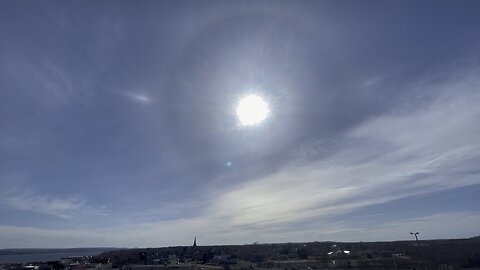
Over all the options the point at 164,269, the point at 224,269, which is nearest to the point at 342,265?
the point at 224,269

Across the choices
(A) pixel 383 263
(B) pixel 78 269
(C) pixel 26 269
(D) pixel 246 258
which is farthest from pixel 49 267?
(A) pixel 383 263

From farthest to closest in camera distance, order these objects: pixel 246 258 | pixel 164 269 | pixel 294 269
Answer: pixel 246 258 → pixel 164 269 → pixel 294 269

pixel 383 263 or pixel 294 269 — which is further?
pixel 383 263

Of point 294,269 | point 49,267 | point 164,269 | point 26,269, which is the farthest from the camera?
point 49,267

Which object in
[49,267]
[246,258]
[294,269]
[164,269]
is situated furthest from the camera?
[246,258]

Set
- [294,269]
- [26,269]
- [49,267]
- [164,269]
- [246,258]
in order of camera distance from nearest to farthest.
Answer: [294,269] → [164,269] → [26,269] → [49,267] → [246,258]

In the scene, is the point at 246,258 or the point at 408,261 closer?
the point at 408,261

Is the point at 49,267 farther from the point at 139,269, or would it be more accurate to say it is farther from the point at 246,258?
the point at 246,258

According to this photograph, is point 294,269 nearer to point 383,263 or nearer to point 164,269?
point 383,263
